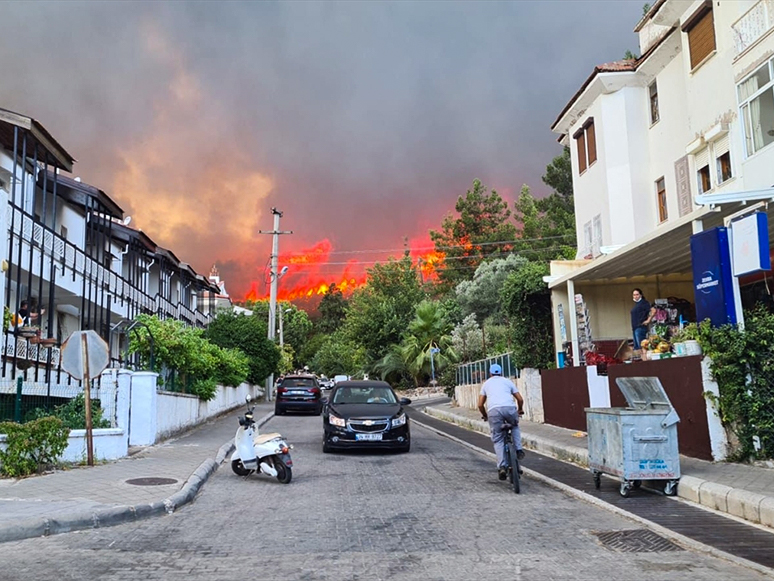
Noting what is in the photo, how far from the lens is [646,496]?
9.67 meters

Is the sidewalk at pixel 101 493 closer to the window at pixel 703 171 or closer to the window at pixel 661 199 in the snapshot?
the window at pixel 703 171

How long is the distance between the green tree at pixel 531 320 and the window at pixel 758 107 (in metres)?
7.31

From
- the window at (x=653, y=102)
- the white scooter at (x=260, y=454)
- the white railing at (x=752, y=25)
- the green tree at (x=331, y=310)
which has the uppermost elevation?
the green tree at (x=331, y=310)

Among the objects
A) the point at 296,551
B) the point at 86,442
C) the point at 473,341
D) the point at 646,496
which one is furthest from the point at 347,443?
the point at 473,341

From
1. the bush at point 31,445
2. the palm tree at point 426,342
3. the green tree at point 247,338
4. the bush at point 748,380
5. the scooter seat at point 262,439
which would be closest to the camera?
the bush at point 748,380

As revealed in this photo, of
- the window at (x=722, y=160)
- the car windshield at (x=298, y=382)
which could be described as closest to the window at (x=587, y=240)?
the window at (x=722, y=160)

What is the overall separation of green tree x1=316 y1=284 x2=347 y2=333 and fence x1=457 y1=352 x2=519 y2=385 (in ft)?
238

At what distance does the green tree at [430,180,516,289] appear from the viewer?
Result: 61906 millimetres

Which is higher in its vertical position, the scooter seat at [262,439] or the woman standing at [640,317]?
the woman standing at [640,317]

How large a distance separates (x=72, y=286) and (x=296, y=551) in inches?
694

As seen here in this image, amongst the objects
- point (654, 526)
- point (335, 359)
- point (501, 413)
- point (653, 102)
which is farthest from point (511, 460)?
point (335, 359)

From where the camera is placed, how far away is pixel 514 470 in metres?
9.95

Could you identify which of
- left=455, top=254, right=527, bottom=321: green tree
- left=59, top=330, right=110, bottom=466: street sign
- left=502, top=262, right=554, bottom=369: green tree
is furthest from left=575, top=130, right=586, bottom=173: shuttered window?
left=455, top=254, right=527, bottom=321: green tree

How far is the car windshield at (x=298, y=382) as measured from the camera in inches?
1090
